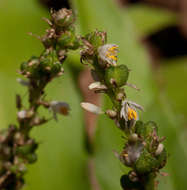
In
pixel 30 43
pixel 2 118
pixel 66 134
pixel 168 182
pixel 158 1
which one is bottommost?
pixel 168 182

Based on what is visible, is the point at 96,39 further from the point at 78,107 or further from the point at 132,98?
the point at 78,107

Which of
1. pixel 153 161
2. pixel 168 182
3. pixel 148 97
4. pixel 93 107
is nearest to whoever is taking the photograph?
pixel 153 161

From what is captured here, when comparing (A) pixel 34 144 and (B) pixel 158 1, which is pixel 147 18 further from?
(A) pixel 34 144

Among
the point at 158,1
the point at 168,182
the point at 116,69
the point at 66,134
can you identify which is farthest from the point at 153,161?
the point at 158,1

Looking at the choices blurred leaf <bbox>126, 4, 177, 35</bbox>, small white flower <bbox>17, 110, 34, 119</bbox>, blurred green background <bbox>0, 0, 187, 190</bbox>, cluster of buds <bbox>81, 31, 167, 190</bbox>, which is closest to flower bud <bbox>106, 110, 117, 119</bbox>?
cluster of buds <bbox>81, 31, 167, 190</bbox>

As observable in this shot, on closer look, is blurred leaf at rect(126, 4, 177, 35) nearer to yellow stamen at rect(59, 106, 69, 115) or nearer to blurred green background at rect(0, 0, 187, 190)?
blurred green background at rect(0, 0, 187, 190)

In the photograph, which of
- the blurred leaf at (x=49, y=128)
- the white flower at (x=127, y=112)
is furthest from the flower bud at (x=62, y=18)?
the blurred leaf at (x=49, y=128)

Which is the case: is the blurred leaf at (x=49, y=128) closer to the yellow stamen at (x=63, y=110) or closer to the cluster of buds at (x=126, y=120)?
the yellow stamen at (x=63, y=110)
